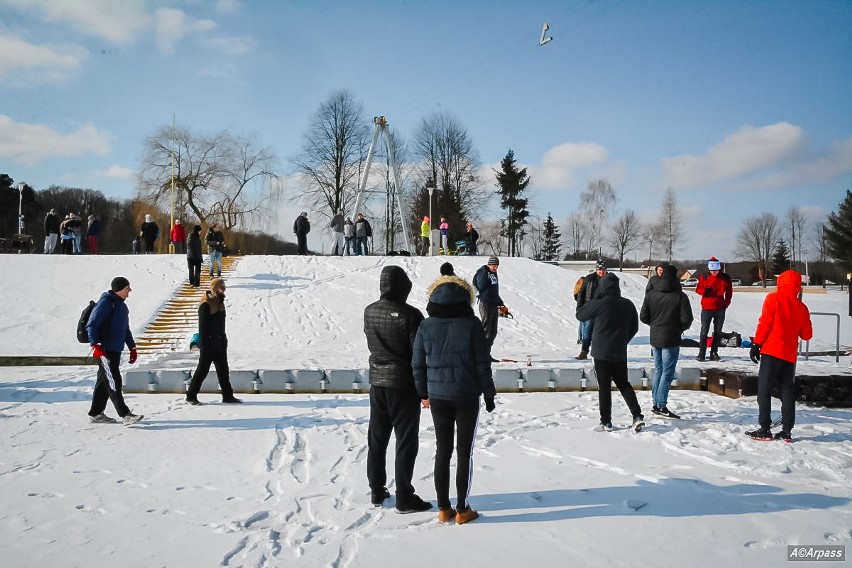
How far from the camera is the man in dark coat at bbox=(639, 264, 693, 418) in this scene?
24.8ft

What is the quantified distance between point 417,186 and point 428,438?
48777 mm

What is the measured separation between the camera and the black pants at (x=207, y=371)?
28.0 feet

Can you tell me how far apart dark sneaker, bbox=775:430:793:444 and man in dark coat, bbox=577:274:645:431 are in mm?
1456

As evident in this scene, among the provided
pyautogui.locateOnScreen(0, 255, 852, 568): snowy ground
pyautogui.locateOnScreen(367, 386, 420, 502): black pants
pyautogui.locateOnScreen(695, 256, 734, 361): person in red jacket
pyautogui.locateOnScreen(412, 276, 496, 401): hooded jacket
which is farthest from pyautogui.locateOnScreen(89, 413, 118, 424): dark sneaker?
pyautogui.locateOnScreen(695, 256, 734, 361): person in red jacket

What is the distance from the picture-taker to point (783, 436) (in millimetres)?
6496

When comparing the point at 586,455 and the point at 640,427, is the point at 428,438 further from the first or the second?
the point at 640,427

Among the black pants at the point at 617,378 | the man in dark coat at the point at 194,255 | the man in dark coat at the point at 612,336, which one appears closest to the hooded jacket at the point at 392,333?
the man in dark coat at the point at 612,336

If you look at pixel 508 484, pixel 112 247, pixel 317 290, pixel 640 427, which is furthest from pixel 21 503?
pixel 112 247

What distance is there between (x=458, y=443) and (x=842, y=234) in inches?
2435

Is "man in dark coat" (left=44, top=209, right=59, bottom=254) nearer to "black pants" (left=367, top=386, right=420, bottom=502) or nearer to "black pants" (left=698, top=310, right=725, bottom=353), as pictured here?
"black pants" (left=698, top=310, right=725, bottom=353)

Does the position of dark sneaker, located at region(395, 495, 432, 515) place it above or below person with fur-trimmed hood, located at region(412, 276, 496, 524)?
below

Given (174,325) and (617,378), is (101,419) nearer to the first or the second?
(617,378)

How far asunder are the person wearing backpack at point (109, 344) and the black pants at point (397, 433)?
13.7 feet

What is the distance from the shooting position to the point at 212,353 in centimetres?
848
